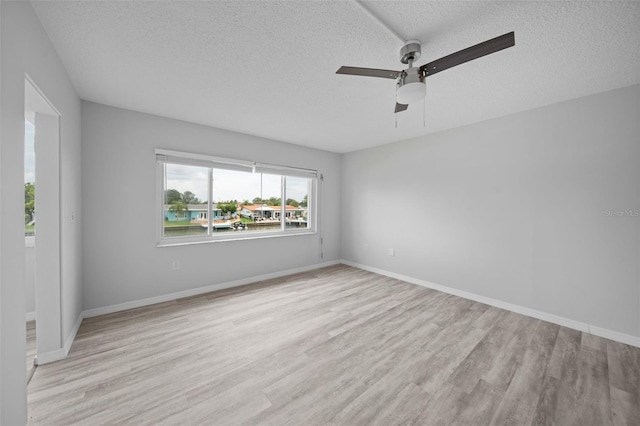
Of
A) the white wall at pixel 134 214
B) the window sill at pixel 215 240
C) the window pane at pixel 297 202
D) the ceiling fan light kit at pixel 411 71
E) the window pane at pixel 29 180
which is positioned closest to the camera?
the ceiling fan light kit at pixel 411 71

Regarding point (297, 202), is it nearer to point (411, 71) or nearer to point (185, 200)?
point (185, 200)

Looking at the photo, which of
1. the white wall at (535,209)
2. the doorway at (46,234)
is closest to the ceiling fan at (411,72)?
the white wall at (535,209)

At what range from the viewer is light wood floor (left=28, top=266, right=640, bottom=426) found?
1497 millimetres

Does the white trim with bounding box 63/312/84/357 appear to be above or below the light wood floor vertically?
above

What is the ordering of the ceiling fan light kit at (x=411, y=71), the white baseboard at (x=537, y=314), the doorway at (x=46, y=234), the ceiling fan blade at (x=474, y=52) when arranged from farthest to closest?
1. the white baseboard at (x=537, y=314)
2. the doorway at (x=46, y=234)
3. the ceiling fan light kit at (x=411, y=71)
4. the ceiling fan blade at (x=474, y=52)

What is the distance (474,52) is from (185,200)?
3.55 metres

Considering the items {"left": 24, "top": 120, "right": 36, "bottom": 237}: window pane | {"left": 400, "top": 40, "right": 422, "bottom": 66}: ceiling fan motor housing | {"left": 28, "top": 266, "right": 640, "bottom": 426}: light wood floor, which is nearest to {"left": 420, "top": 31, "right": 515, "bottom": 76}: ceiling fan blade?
{"left": 400, "top": 40, "right": 422, "bottom": 66}: ceiling fan motor housing

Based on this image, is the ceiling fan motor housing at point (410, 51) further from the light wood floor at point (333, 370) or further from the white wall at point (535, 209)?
the light wood floor at point (333, 370)

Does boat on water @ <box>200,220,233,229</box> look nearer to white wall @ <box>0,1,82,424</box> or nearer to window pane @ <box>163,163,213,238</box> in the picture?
window pane @ <box>163,163,213,238</box>

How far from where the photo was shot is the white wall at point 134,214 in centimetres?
271

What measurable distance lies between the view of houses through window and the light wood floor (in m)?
1.21

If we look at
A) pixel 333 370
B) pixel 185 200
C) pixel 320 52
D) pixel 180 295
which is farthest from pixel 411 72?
pixel 180 295

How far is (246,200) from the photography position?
402 cm

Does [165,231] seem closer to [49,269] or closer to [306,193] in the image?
[49,269]
